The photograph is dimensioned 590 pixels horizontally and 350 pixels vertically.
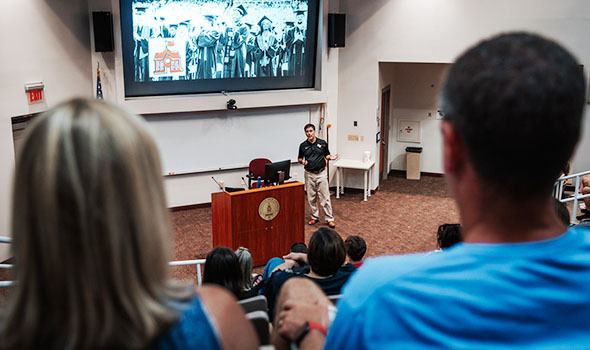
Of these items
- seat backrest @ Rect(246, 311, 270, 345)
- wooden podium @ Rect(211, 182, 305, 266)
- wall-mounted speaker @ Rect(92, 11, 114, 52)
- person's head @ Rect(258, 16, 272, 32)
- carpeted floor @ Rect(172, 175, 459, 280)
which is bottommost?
carpeted floor @ Rect(172, 175, 459, 280)

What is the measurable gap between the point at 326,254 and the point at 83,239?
305 cm

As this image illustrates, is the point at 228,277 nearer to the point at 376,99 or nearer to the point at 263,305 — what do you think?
the point at 263,305

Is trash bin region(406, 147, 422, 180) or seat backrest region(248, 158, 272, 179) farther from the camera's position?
trash bin region(406, 147, 422, 180)

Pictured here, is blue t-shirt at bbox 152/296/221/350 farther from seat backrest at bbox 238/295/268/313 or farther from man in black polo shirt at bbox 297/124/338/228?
man in black polo shirt at bbox 297/124/338/228

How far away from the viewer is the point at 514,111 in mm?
820

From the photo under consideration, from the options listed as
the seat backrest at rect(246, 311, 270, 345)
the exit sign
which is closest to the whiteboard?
the exit sign

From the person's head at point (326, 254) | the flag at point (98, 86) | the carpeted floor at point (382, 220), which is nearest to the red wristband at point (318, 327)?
the person's head at point (326, 254)

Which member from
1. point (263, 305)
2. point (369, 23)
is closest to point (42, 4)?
point (369, 23)

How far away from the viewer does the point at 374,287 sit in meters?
0.86

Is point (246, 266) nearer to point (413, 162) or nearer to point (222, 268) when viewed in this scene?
point (222, 268)

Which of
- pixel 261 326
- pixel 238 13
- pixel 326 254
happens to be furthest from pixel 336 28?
pixel 261 326

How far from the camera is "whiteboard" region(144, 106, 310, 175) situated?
10.1m

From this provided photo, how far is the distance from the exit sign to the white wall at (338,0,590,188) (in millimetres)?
5282

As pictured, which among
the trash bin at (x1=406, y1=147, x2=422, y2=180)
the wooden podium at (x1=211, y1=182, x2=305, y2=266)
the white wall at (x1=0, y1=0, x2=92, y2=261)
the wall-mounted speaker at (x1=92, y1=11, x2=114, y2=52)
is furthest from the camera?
the trash bin at (x1=406, y1=147, x2=422, y2=180)
